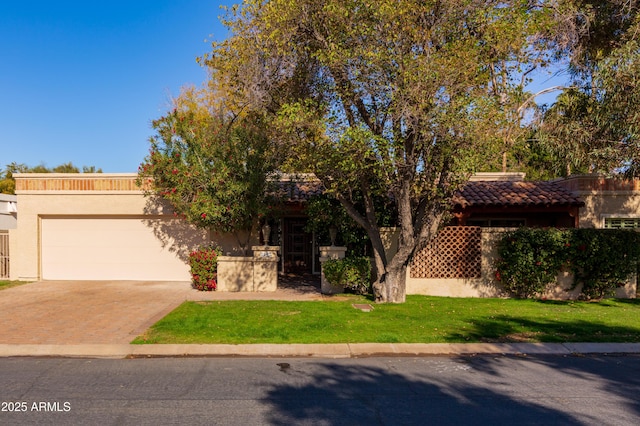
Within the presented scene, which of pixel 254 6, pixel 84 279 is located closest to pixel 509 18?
pixel 254 6

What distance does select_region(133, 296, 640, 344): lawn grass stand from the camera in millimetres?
8258

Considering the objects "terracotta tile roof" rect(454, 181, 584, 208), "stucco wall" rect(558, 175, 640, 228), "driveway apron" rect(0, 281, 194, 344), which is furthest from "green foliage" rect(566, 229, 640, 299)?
"driveway apron" rect(0, 281, 194, 344)

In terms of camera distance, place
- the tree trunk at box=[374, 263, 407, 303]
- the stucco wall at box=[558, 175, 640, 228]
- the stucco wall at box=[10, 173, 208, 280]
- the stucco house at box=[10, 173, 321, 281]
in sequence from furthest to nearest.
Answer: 1. the stucco wall at box=[558, 175, 640, 228]
2. the stucco house at box=[10, 173, 321, 281]
3. the stucco wall at box=[10, 173, 208, 280]
4. the tree trunk at box=[374, 263, 407, 303]

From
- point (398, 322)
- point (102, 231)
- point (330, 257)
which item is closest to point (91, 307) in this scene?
point (102, 231)

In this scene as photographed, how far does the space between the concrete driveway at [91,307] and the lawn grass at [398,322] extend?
26.0 inches

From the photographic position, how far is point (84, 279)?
598 inches

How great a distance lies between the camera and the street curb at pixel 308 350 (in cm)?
739

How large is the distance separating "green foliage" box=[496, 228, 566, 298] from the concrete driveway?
5.53m

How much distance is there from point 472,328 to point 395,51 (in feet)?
19.4

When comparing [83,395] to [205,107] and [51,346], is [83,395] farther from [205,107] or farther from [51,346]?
[205,107]

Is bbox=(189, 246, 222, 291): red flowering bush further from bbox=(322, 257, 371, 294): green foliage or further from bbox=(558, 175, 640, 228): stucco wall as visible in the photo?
bbox=(558, 175, 640, 228): stucco wall

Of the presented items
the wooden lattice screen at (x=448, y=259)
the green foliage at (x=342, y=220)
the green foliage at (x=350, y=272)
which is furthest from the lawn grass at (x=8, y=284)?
the wooden lattice screen at (x=448, y=259)

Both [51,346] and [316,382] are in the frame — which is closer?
[316,382]

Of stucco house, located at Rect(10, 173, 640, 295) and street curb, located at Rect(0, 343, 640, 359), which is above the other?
stucco house, located at Rect(10, 173, 640, 295)
